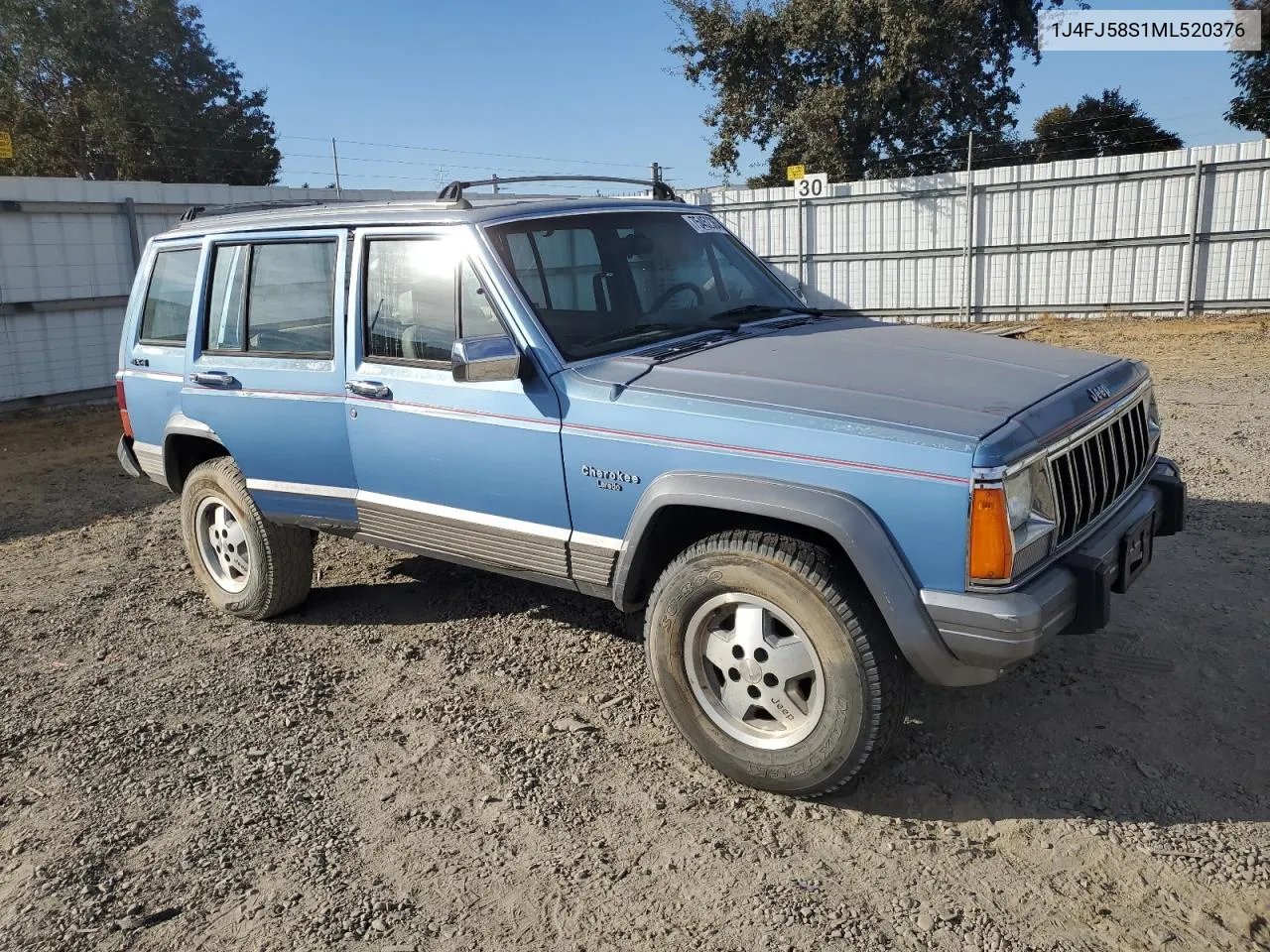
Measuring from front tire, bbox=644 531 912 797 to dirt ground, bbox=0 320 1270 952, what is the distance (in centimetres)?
19

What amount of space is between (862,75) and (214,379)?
22.5 m

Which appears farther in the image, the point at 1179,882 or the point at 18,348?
the point at 18,348

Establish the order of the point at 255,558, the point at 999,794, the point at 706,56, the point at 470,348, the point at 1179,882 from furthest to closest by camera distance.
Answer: the point at 706,56 → the point at 255,558 → the point at 470,348 → the point at 999,794 → the point at 1179,882

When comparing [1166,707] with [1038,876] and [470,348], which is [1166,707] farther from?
[470,348]

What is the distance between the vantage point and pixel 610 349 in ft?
12.7

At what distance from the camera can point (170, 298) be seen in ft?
17.6

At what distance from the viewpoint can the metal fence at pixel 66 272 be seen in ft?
37.7

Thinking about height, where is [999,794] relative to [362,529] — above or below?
below

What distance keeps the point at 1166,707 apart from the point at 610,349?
2.55 m

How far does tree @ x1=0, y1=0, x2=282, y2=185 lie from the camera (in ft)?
98.9

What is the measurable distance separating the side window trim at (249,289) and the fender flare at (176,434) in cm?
38

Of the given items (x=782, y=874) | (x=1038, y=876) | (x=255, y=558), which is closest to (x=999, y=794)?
(x=1038, y=876)

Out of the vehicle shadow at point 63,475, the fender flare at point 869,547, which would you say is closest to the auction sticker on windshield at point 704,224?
the fender flare at point 869,547

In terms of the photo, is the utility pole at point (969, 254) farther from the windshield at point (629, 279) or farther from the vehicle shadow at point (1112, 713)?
the windshield at point (629, 279)
